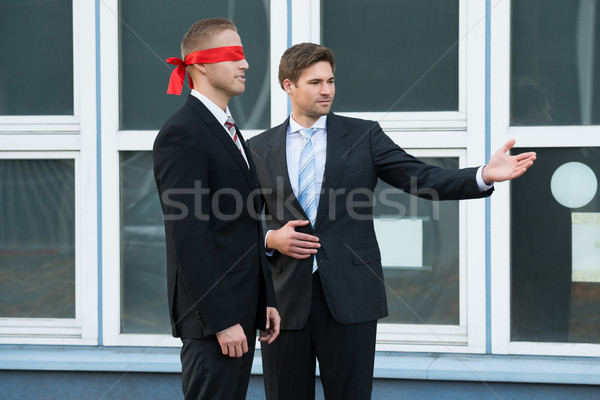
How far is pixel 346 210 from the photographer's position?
2.73 m

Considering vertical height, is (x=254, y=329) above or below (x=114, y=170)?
below

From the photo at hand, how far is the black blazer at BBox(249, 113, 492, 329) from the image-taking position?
269 centimetres

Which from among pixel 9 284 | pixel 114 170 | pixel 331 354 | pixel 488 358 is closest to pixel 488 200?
pixel 488 358

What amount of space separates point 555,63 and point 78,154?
261 cm

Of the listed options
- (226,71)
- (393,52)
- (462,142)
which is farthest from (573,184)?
(226,71)

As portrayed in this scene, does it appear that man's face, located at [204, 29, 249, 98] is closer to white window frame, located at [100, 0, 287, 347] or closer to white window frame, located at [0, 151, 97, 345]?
white window frame, located at [100, 0, 287, 347]

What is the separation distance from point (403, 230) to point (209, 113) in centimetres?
185

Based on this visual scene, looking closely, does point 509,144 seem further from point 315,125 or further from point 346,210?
point 315,125

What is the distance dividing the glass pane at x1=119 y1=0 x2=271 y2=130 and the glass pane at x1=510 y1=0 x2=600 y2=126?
134cm

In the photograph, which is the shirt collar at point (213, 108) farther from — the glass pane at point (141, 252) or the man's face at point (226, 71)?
the glass pane at point (141, 252)

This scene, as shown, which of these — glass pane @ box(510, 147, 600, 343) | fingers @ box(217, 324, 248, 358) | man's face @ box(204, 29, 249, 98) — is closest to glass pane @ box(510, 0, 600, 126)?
glass pane @ box(510, 147, 600, 343)

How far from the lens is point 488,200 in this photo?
3.67 m

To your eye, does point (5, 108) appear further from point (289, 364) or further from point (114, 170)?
point (289, 364)

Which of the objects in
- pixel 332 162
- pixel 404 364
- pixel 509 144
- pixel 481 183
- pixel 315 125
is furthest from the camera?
pixel 404 364
